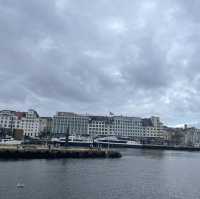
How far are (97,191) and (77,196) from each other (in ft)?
14.6

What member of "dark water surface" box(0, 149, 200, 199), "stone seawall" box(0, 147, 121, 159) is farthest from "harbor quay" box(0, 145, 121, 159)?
"dark water surface" box(0, 149, 200, 199)

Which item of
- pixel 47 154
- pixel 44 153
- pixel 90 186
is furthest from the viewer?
pixel 47 154

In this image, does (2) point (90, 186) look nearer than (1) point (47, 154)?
Yes

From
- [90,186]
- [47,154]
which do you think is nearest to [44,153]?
[47,154]

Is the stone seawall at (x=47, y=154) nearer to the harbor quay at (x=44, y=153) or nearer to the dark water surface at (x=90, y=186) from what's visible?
the harbor quay at (x=44, y=153)

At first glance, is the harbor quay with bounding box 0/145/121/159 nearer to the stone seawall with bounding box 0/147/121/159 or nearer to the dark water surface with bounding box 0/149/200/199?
the stone seawall with bounding box 0/147/121/159

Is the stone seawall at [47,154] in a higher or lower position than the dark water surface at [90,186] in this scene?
higher

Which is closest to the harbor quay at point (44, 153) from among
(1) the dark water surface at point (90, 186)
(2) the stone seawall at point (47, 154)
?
(2) the stone seawall at point (47, 154)

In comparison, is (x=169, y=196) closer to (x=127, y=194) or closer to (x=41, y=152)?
(x=127, y=194)

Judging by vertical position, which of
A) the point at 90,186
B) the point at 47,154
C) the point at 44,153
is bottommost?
the point at 90,186

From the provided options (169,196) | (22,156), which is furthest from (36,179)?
(22,156)

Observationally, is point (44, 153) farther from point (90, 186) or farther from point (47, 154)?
point (90, 186)

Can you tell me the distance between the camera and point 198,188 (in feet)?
165

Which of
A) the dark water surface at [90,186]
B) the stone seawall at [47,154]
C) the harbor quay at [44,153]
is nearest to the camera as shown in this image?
the dark water surface at [90,186]
